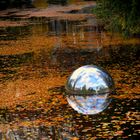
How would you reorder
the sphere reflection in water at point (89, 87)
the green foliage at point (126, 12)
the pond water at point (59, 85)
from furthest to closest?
the green foliage at point (126, 12)
the sphere reflection in water at point (89, 87)
the pond water at point (59, 85)

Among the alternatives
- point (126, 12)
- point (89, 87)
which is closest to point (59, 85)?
point (89, 87)

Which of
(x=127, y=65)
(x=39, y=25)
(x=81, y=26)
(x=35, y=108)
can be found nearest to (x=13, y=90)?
(x=35, y=108)

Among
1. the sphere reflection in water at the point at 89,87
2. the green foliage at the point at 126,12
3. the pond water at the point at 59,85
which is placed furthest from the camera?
the green foliage at the point at 126,12

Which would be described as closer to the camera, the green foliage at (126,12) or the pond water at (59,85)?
the pond water at (59,85)

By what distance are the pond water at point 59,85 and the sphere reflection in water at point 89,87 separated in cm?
31

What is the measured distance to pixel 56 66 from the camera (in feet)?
55.9

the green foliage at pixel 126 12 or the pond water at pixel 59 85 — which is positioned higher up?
the green foliage at pixel 126 12

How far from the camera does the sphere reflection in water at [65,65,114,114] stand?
1203 cm

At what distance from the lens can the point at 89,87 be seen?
40.4 ft

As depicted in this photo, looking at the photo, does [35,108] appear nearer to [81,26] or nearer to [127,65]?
[127,65]

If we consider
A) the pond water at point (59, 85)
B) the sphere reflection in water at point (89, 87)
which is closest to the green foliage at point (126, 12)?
the pond water at point (59, 85)

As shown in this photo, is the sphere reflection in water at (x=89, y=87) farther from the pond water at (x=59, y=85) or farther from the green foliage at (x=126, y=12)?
the green foliage at (x=126, y=12)

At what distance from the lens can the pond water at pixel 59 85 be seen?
9570mm

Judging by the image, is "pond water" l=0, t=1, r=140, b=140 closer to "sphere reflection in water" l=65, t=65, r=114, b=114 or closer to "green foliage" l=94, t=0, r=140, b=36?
"sphere reflection in water" l=65, t=65, r=114, b=114
